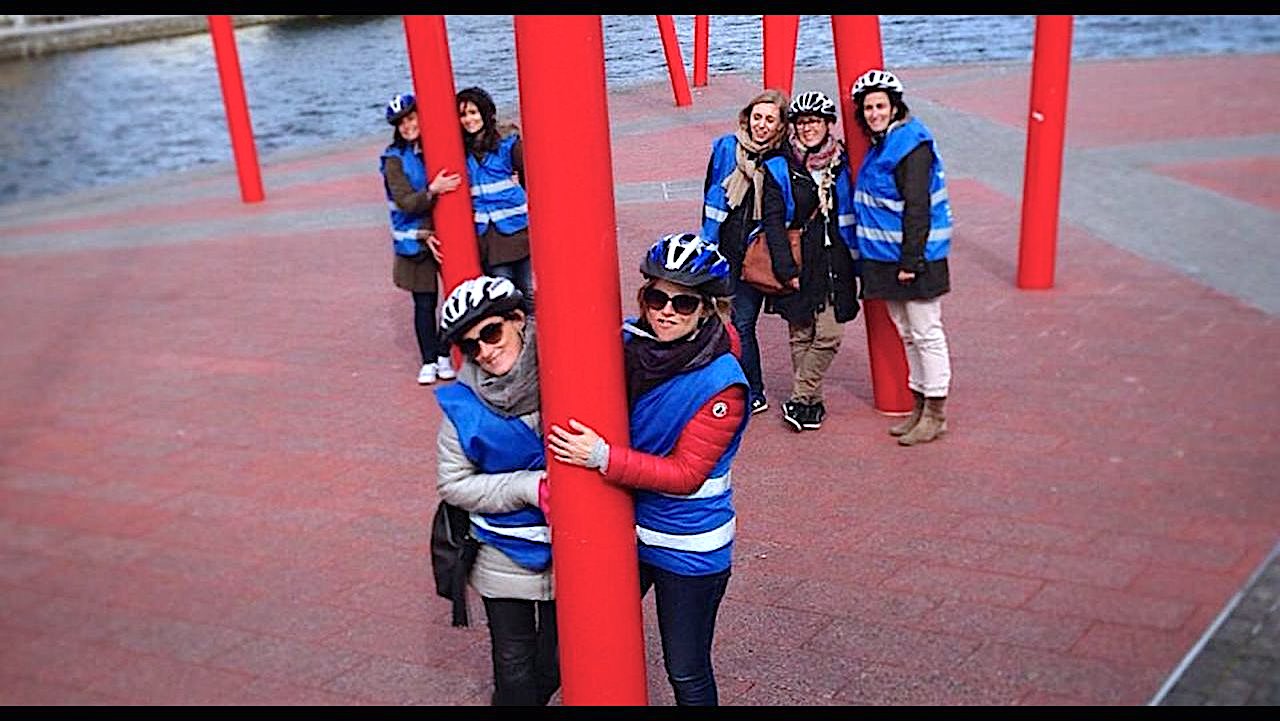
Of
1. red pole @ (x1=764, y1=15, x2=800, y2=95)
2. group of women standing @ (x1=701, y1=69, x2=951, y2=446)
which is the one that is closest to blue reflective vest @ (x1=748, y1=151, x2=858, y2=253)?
group of women standing @ (x1=701, y1=69, x2=951, y2=446)

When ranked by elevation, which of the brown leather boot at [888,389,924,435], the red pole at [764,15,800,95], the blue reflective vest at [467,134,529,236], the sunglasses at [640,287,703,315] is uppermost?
the red pole at [764,15,800,95]

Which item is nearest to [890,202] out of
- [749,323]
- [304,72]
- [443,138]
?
[749,323]

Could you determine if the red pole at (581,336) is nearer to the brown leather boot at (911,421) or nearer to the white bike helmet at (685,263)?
the white bike helmet at (685,263)

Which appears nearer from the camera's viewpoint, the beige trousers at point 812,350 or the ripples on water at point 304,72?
the ripples on water at point 304,72

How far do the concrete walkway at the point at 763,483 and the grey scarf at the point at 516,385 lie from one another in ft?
1.55

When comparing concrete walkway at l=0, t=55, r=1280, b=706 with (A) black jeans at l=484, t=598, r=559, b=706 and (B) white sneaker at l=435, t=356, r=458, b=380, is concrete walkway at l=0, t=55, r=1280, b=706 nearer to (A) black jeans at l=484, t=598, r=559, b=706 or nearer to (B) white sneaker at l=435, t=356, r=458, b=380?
(B) white sneaker at l=435, t=356, r=458, b=380

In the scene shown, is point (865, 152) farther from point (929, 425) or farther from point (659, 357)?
point (659, 357)

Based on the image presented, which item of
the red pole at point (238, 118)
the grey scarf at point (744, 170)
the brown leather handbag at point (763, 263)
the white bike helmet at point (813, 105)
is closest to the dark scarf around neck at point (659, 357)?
the grey scarf at point (744, 170)

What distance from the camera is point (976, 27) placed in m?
3.43

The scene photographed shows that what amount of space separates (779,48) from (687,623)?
1.20 metres

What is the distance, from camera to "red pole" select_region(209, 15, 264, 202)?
401 inches

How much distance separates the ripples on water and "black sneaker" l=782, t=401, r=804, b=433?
104cm

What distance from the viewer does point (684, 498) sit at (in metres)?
2.74

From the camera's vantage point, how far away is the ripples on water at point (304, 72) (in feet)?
10.2
